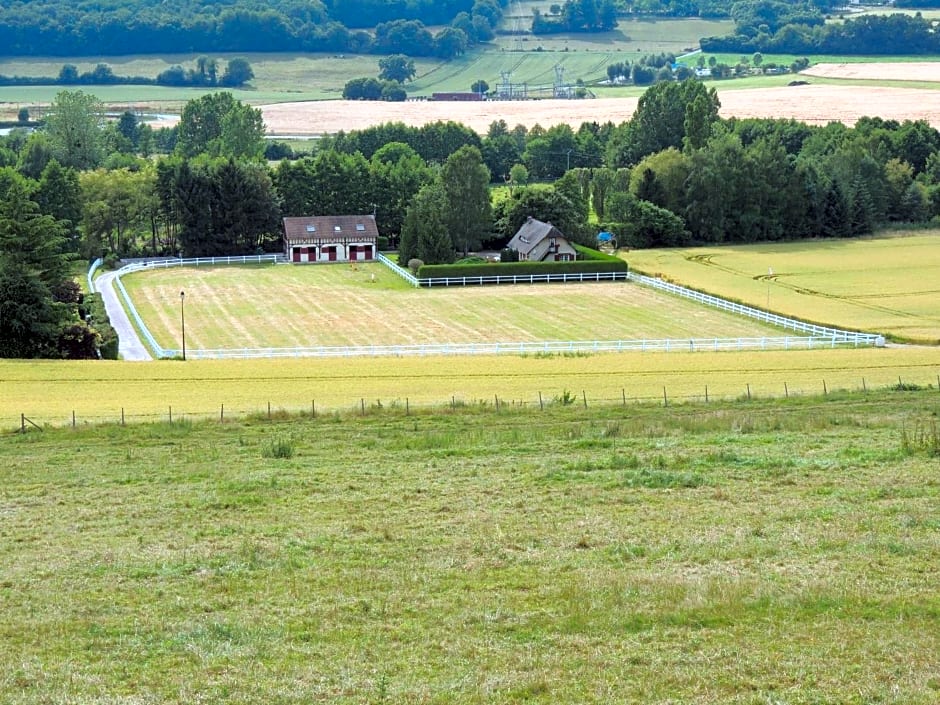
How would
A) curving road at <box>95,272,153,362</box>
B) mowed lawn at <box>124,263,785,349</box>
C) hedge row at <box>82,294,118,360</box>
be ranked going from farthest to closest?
mowed lawn at <box>124,263,785,349</box> → curving road at <box>95,272,153,362</box> → hedge row at <box>82,294,118,360</box>

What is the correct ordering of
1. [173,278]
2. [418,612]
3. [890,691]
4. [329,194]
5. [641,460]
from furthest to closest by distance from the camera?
[329,194], [173,278], [641,460], [418,612], [890,691]

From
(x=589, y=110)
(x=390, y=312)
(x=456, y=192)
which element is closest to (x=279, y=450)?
(x=390, y=312)

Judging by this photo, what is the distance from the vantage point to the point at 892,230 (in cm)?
9631

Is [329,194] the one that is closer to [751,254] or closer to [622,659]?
[751,254]

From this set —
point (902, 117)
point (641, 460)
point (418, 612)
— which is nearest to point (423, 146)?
point (902, 117)

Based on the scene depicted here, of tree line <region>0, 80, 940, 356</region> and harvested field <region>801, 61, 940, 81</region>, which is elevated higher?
harvested field <region>801, 61, 940, 81</region>

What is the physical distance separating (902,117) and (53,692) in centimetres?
14223

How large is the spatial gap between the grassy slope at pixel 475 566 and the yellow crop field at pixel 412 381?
5.41 m

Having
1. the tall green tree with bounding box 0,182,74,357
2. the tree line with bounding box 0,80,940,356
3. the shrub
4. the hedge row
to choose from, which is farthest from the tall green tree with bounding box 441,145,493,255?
the shrub

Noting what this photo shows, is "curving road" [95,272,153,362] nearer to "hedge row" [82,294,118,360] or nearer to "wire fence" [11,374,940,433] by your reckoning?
"hedge row" [82,294,118,360]

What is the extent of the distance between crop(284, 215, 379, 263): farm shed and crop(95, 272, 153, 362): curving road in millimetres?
12399

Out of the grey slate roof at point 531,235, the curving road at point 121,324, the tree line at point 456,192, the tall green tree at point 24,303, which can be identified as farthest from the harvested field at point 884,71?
the tall green tree at point 24,303

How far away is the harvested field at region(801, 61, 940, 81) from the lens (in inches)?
7106

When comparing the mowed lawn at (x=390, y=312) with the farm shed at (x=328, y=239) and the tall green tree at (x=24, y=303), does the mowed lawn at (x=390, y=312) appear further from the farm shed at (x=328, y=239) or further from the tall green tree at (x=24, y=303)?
the farm shed at (x=328, y=239)
